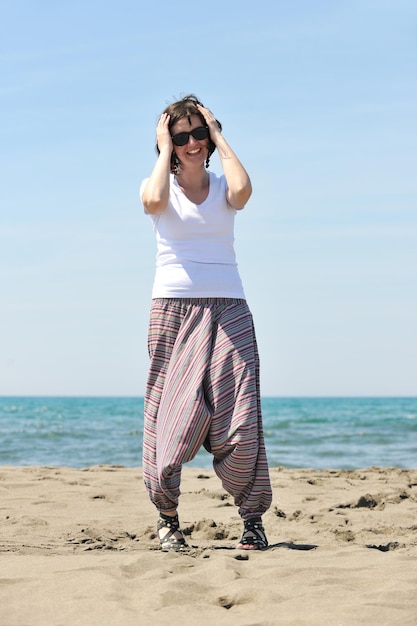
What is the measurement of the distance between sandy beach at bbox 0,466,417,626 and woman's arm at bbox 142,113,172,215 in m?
1.65

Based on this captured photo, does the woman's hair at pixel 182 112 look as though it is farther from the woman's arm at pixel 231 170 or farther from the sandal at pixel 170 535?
the sandal at pixel 170 535

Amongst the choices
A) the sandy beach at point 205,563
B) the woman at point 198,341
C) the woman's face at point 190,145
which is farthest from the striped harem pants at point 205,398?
the woman's face at point 190,145

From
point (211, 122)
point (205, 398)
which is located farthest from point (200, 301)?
point (211, 122)

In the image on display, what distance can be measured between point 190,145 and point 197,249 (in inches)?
21.2

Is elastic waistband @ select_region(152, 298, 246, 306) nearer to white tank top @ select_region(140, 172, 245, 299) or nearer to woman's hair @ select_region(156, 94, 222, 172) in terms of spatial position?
white tank top @ select_region(140, 172, 245, 299)

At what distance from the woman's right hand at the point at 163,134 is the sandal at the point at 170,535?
1850mm

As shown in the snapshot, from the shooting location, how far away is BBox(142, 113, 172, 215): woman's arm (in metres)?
4.12

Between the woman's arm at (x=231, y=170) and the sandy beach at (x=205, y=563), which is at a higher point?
the woman's arm at (x=231, y=170)

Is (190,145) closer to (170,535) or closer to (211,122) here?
(211,122)

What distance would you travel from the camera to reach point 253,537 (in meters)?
4.12

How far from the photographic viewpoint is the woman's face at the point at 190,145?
14.0ft

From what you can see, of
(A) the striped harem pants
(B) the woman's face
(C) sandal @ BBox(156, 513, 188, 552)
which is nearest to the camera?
(A) the striped harem pants

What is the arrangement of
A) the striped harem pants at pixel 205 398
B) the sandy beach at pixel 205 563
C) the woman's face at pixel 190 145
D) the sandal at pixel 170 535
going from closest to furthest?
1. the sandy beach at pixel 205 563
2. the striped harem pants at pixel 205 398
3. the sandal at pixel 170 535
4. the woman's face at pixel 190 145

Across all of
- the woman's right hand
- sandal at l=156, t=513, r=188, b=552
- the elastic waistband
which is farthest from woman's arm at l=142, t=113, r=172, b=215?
sandal at l=156, t=513, r=188, b=552
